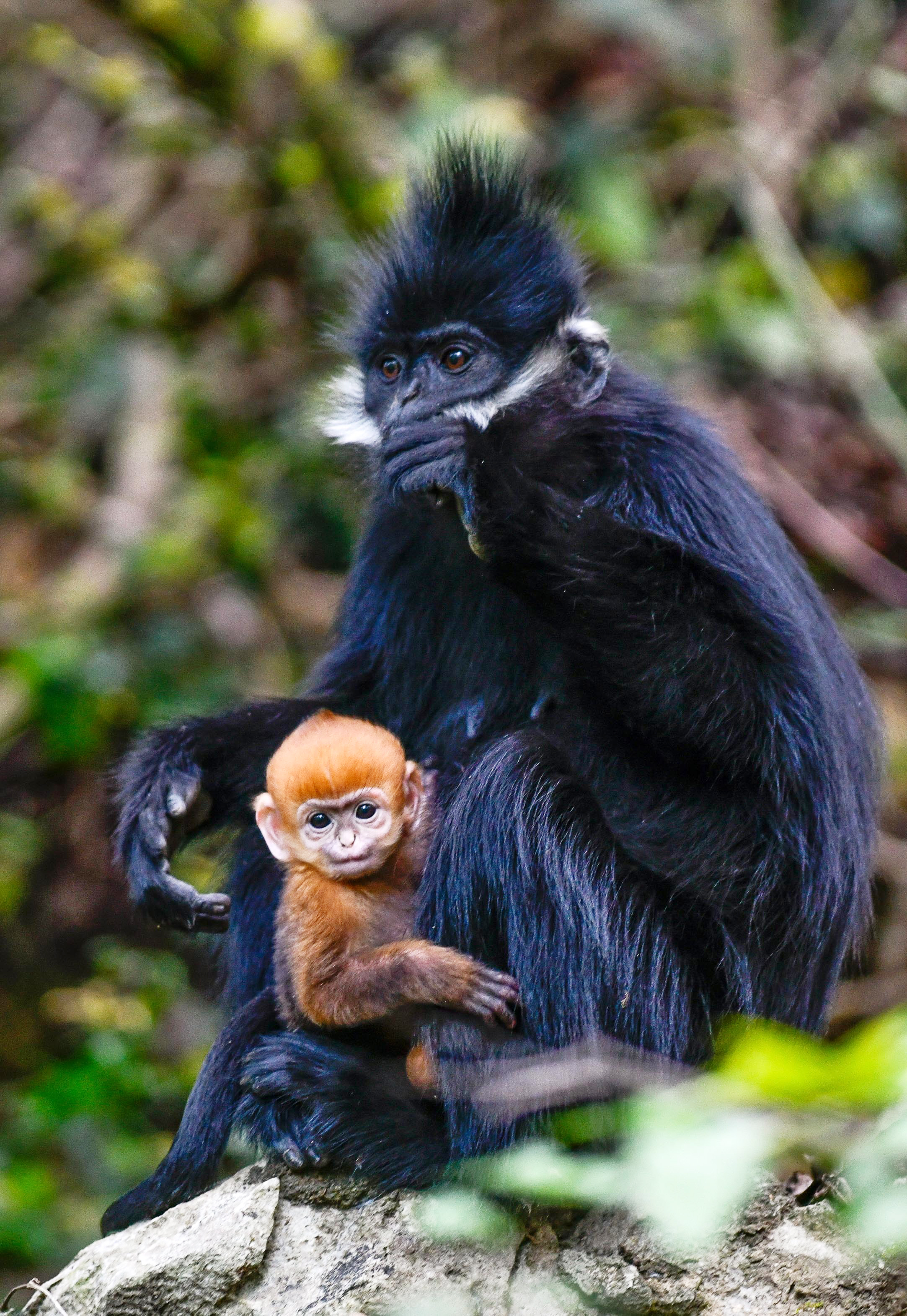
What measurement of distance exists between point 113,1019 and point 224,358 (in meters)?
3.37

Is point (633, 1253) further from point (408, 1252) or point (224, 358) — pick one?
point (224, 358)

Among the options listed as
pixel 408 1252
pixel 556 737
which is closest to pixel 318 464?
pixel 556 737

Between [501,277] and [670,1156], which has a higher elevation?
[501,277]

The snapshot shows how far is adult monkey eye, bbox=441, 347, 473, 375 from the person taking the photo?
3.42 metres

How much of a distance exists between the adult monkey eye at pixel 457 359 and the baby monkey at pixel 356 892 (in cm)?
84

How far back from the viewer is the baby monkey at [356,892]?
275 cm

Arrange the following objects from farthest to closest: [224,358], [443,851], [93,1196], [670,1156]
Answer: [224,358]
[93,1196]
[443,851]
[670,1156]

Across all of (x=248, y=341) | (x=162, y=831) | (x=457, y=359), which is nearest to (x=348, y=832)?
(x=162, y=831)

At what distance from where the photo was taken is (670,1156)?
1.09 metres

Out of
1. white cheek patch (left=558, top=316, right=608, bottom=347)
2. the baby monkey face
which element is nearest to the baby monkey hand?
the baby monkey face

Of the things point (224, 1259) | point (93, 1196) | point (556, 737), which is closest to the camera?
point (224, 1259)

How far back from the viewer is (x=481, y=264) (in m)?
3.43

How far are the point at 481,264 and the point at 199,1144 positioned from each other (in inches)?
78.9

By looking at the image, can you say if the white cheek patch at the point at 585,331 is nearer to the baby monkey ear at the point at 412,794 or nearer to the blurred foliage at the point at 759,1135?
the baby monkey ear at the point at 412,794
